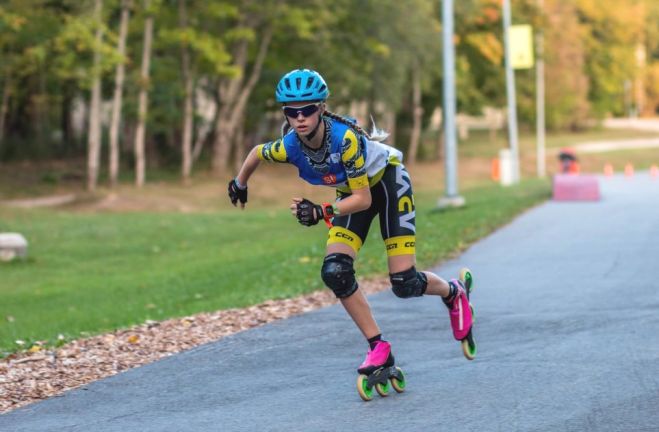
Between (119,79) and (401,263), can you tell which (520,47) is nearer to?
(119,79)

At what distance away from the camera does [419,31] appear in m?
47.3

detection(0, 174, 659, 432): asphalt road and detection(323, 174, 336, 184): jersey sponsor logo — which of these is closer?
detection(0, 174, 659, 432): asphalt road

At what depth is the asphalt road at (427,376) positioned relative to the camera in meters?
6.49

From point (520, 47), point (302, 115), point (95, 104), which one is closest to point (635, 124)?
point (520, 47)

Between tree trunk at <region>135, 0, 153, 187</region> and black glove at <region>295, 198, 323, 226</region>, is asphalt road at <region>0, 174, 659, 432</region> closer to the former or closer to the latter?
black glove at <region>295, 198, 323, 226</region>

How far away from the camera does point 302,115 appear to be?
6672 mm

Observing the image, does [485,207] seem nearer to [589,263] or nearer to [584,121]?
[589,263]

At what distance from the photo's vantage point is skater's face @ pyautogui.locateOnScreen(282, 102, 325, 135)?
666cm

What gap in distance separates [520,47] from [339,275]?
3202cm

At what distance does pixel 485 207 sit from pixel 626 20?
216ft

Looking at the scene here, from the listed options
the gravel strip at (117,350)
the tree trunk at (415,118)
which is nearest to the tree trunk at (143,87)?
the tree trunk at (415,118)

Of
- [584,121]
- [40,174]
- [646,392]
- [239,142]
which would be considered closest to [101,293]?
[646,392]

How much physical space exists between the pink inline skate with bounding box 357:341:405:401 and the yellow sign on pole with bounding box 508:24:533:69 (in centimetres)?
3135

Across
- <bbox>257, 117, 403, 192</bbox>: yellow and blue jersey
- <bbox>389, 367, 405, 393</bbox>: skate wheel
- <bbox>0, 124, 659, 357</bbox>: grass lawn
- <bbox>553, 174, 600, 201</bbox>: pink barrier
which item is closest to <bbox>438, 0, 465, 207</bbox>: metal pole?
<bbox>0, 124, 659, 357</bbox>: grass lawn
